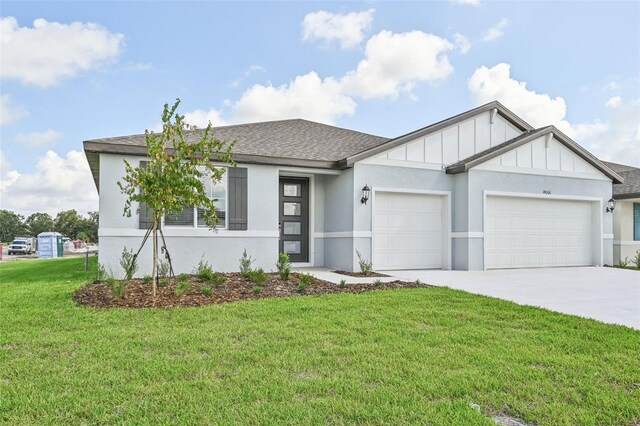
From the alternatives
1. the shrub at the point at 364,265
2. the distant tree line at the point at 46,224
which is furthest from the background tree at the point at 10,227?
the shrub at the point at 364,265

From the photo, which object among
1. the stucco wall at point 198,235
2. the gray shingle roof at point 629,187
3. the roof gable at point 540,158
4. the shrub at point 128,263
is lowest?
the shrub at point 128,263

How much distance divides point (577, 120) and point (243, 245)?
1465cm

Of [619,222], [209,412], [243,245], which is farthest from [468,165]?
[209,412]

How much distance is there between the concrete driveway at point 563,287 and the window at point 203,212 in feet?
15.2

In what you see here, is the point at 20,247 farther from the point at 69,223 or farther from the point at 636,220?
the point at 636,220

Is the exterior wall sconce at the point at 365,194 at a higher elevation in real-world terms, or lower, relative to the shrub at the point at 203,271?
higher

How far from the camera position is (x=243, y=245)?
1058 centimetres

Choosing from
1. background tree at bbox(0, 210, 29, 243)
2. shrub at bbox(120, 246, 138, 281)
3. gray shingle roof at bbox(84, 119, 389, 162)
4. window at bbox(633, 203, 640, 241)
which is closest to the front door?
gray shingle roof at bbox(84, 119, 389, 162)

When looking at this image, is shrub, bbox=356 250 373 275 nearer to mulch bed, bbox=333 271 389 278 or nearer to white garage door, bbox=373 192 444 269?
mulch bed, bbox=333 271 389 278

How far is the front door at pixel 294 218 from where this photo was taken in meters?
12.0

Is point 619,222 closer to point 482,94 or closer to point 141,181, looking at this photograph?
point 482,94

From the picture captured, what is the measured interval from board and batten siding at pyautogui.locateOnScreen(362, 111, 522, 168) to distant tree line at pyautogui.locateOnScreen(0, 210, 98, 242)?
6075 centimetres

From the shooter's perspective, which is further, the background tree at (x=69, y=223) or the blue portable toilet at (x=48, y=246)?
the background tree at (x=69, y=223)

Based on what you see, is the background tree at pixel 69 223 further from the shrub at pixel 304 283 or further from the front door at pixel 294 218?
the shrub at pixel 304 283
